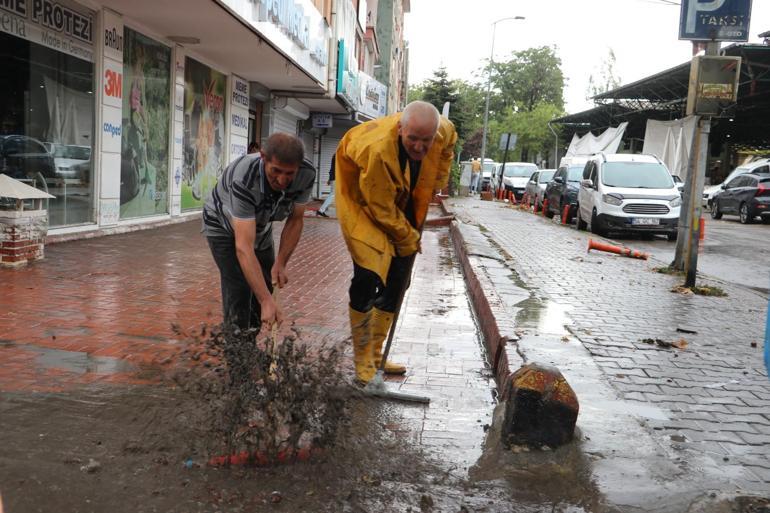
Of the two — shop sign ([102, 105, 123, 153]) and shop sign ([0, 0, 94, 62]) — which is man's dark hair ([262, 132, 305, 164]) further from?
shop sign ([102, 105, 123, 153])

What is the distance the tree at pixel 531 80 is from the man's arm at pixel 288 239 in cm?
7931

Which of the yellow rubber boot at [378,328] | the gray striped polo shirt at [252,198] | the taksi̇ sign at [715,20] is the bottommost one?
the yellow rubber boot at [378,328]

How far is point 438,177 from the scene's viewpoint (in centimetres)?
425

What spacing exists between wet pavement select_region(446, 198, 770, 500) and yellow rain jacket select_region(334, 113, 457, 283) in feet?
3.52

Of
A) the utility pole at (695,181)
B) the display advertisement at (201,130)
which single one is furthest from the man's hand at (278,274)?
the display advertisement at (201,130)

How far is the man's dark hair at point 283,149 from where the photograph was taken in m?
3.37

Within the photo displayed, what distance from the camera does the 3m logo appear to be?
418 inches

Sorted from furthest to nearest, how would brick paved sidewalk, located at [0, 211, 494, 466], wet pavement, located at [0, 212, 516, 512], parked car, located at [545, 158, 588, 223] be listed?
parked car, located at [545, 158, 588, 223] < brick paved sidewalk, located at [0, 211, 494, 466] < wet pavement, located at [0, 212, 516, 512]

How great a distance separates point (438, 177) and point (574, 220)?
1635cm

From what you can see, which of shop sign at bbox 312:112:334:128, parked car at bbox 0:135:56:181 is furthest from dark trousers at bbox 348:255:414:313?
shop sign at bbox 312:112:334:128

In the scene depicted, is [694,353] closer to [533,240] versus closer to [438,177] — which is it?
[438,177]

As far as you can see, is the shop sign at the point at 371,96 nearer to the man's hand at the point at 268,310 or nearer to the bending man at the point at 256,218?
the bending man at the point at 256,218

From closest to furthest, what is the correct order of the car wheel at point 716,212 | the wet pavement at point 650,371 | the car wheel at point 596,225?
1. the wet pavement at point 650,371
2. the car wheel at point 596,225
3. the car wheel at point 716,212

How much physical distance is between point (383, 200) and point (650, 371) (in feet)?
6.89
